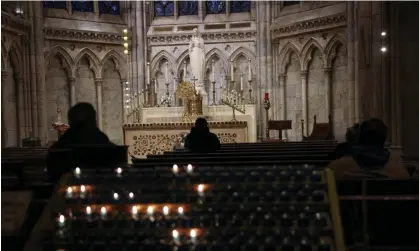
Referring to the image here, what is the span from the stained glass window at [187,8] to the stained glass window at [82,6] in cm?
290

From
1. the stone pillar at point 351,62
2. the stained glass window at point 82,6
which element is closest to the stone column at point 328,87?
the stone pillar at point 351,62

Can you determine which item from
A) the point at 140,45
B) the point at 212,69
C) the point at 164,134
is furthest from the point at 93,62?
the point at 164,134

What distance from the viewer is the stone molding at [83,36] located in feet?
54.5

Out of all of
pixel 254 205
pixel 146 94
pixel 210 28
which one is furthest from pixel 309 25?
pixel 254 205

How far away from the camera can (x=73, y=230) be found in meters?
4.10

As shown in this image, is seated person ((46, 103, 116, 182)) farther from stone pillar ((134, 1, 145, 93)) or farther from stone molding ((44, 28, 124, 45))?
stone pillar ((134, 1, 145, 93))

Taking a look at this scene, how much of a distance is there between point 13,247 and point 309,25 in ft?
44.1

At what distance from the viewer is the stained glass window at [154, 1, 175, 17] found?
19.1m

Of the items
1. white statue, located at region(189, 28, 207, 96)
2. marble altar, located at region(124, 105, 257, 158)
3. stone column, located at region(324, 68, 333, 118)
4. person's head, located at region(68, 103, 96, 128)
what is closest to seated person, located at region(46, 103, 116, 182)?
person's head, located at region(68, 103, 96, 128)

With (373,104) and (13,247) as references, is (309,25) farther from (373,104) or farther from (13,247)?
(13,247)

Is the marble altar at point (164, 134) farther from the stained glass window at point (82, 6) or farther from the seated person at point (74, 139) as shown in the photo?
the seated person at point (74, 139)

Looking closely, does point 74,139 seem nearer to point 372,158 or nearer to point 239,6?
point 372,158

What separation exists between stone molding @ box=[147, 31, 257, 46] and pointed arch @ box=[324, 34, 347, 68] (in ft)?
9.09

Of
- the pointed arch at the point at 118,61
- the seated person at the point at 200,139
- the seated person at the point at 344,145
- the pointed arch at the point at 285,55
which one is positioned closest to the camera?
the seated person at the point at 344,145
